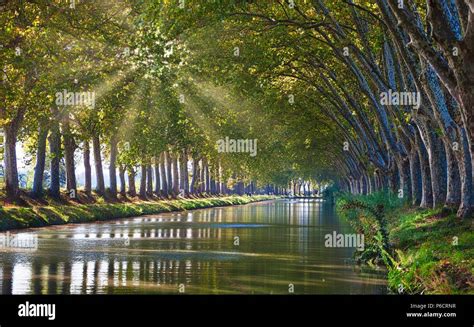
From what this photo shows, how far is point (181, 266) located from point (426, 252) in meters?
6.55

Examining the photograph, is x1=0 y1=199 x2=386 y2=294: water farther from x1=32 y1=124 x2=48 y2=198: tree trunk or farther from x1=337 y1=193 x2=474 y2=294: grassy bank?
x1=32 y1=124 x2=48 y2=198: tree trunk

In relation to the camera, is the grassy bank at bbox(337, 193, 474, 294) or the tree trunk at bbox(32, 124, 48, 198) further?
the tree trunk at bbox(32, 124, 48, 198)

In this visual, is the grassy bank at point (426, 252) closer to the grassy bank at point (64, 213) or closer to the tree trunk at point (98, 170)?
the grassy bank at point (64, 213)

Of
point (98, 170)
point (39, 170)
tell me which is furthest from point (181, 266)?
point (98, 170)

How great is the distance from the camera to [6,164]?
1654 inches

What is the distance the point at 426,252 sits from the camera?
17.2m

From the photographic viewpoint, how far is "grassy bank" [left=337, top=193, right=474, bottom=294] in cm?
1433

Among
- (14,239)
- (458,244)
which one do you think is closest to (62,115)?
(14,239)

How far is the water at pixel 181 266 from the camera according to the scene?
16188mm

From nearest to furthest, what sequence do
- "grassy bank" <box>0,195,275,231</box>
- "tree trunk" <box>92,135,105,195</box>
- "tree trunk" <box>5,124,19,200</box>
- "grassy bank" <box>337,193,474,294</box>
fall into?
"grassy bank" <box>337,193,474,294</box>, "grassy bank" <box>0,195,275,231</box>, "tree trunk" <box>5,124,19,200</box>, "tree trunk" <box>92,135,105,195</box>

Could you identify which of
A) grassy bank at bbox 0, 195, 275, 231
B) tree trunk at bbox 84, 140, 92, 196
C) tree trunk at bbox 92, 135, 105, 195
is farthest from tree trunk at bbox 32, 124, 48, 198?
tree trunk at bbox 92, 135, 105, 195

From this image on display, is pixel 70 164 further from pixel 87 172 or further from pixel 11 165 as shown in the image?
pixel 11 165

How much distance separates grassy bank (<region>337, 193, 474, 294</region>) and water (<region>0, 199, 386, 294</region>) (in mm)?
717
